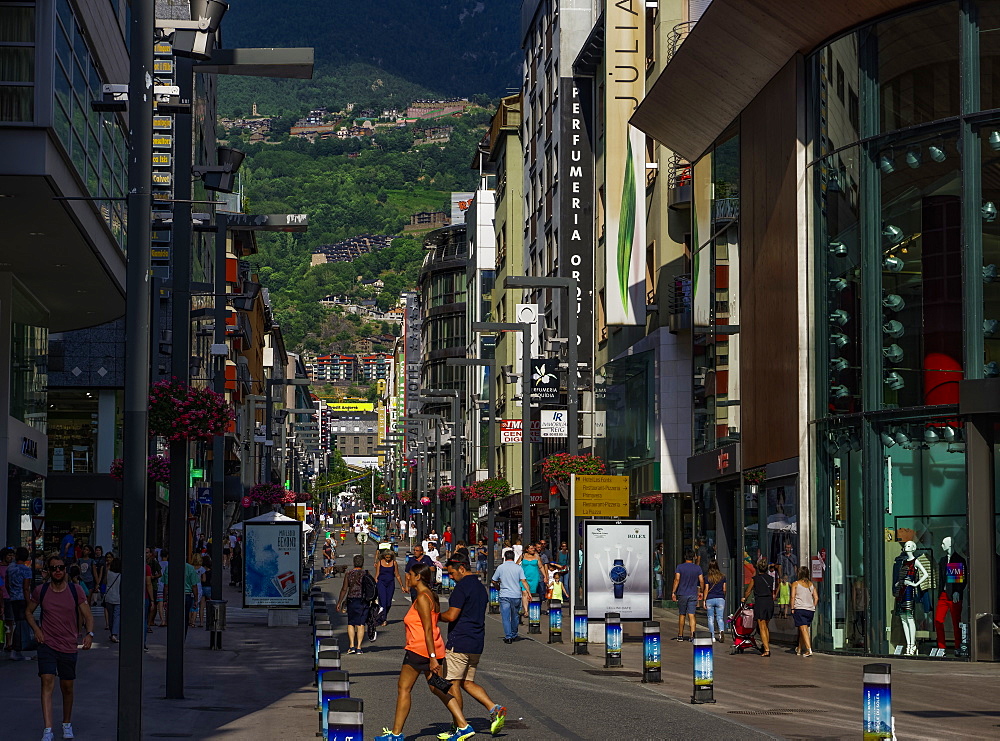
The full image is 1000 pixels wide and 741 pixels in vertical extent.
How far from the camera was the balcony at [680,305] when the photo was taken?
40906 mm

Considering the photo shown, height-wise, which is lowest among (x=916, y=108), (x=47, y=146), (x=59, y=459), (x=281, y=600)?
(x=281, y=600)

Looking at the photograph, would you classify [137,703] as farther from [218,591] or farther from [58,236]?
[218,591]

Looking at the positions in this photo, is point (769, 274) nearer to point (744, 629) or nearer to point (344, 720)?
point (744, 629)

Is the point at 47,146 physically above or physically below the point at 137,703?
above

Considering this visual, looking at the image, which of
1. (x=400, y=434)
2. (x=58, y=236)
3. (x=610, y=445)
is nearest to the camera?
(x=58, y=236)

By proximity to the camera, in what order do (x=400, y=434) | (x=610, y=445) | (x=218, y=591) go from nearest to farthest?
(x=218, y=591)
(x=610, y=445)
(x=400, y=434)

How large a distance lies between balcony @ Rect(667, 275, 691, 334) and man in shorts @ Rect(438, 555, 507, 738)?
1018 inches

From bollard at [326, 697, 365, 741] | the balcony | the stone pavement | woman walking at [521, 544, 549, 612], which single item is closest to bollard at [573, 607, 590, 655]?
the stone pavement

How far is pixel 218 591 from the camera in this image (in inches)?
1379

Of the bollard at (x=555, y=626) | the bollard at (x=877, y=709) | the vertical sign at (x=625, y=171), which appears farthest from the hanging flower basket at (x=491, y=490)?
the bollard at (x=877, y=709)

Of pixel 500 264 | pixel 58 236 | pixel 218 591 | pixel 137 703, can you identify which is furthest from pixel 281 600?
pixel 500 264

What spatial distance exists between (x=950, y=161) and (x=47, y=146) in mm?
14576

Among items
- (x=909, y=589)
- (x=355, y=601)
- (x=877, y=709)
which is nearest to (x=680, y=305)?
(x=909, y=589)

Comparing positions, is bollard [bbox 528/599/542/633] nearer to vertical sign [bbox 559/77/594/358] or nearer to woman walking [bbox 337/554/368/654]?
woman walking [bbox 337/554/368/654]
